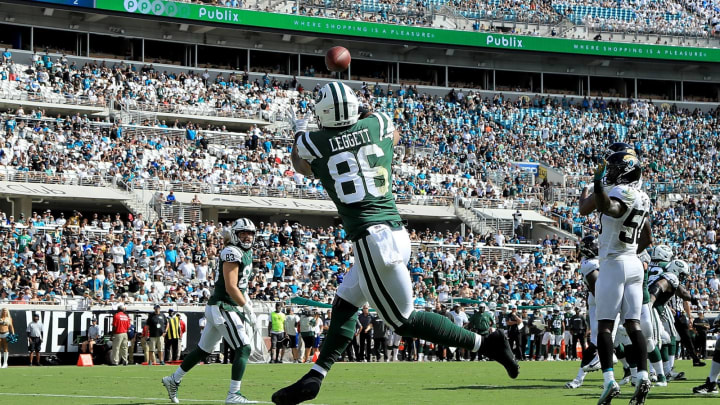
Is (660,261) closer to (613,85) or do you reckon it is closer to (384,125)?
(384,125)

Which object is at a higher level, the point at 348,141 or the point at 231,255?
the point at 348,141

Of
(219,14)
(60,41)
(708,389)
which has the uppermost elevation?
(219,14)

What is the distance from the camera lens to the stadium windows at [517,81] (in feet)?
213

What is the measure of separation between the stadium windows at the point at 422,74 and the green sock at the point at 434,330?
54666mm

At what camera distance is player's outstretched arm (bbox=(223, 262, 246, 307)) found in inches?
476

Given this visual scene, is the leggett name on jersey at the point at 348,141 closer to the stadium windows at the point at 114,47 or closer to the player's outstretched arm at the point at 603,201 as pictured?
the player's outstretched arm at the point at 603,201

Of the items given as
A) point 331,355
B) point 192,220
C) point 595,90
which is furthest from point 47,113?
point 331,355

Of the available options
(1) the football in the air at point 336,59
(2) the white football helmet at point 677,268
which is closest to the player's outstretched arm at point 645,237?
(1) the football in the air at point 336,59

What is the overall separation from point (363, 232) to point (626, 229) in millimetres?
3777

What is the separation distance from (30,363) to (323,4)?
123ft

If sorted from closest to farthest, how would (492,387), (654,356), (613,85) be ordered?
(654,356) → (492,387) → (613,85)

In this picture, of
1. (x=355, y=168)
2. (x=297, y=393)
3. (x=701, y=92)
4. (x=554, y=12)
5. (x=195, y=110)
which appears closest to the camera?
(x=297, y=393)

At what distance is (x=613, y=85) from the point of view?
6744 centimetres

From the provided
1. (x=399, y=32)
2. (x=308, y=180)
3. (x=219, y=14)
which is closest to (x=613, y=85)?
(x=399, y=32)
